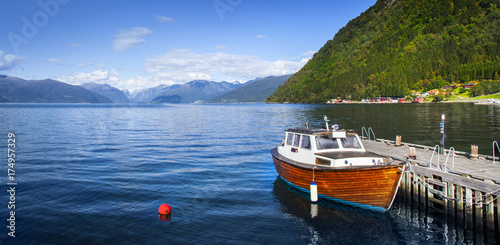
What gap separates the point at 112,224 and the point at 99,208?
2.66 metres

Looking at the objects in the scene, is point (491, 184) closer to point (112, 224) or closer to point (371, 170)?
point (371, 170)

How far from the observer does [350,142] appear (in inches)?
749

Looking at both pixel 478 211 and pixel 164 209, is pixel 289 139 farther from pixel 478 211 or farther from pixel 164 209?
pixel 478 211

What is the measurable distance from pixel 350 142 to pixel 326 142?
63.7 inches

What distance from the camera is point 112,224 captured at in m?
14.9

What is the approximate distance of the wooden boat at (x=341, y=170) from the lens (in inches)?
602

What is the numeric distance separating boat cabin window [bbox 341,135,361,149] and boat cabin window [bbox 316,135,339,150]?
1.71 feet

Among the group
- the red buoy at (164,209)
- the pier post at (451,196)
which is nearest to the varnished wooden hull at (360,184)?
the pier post at (451,196)

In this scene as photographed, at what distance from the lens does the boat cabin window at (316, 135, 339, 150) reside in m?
18.6

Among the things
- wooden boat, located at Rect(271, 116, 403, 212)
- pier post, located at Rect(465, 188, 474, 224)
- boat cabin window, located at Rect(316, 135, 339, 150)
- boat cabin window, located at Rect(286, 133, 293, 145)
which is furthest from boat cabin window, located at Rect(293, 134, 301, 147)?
pier post, located at Rect(465, 188, 474, 224)

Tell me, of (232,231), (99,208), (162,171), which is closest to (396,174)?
(232,231)

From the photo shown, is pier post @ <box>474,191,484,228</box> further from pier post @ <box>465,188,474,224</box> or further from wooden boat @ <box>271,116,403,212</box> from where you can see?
wooden boat @ <box>271,116,403,212</box>

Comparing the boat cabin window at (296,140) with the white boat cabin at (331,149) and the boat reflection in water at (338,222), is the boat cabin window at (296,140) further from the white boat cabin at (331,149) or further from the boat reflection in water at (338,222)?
the boat reflection in water at (338,222)

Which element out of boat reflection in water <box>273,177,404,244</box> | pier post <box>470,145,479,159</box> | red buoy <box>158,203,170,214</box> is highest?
pier post <box>470,145,479,159</box>
